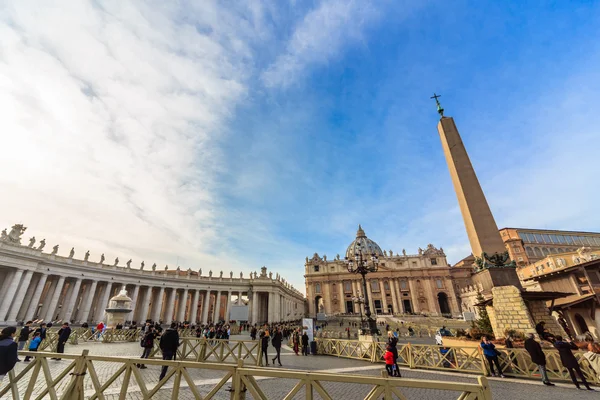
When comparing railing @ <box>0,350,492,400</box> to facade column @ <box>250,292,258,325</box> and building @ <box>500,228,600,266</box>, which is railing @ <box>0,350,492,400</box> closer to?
facade column @ <box>250,292,258,325</box>

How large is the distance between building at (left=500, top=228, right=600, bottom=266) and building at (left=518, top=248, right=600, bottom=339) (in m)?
28.5

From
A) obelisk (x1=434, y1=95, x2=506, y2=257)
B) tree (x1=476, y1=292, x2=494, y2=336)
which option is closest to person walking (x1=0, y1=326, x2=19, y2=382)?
obelisk (x1=434, y1=95, x2=506, y2=257)

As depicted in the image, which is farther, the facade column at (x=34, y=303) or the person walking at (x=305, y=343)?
the facade column at (x=34, y=303)

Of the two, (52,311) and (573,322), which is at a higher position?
(52,311)

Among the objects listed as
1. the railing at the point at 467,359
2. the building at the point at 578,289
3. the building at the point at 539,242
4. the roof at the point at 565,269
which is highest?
the building at the point at 539,242

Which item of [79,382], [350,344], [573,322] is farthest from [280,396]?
[573,322]

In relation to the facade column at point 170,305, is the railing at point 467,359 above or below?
below

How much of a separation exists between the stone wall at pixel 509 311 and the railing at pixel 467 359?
1.61 metres

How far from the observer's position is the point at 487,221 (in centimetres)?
1309

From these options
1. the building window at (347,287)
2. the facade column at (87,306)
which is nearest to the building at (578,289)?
the facade column at (87,306)

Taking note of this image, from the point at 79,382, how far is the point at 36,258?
43.6 m

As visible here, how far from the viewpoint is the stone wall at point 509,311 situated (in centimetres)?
1101

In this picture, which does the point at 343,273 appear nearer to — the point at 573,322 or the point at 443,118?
the point at 573,322

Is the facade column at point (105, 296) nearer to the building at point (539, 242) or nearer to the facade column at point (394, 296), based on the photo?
the facade column at point (394, 296)
